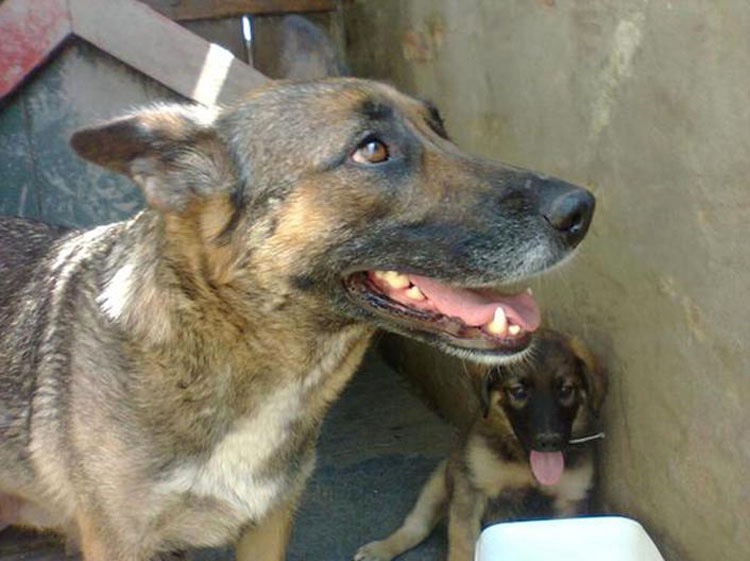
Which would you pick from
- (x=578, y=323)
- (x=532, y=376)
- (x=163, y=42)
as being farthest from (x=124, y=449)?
(x=163, y=42)

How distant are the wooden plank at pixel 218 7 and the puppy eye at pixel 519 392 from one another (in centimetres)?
306

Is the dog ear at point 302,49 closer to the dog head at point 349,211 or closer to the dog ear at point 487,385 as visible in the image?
the dog ear at point 487,385

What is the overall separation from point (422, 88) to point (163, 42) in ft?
3.90

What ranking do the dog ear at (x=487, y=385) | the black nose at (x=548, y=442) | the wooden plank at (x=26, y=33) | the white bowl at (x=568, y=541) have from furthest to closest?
1. the wooden plank at (x=26, y=33)
2. the dog ear at (x=487, y=385)
3. the black nose at (x=548, y=442)
4. the white bowl at (x=568, y=541)

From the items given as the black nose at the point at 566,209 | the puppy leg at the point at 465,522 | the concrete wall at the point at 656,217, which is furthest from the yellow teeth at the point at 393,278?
the puppy leg at the point at 465,522

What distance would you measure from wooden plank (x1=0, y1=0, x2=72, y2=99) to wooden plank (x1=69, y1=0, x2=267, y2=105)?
0.10 metres

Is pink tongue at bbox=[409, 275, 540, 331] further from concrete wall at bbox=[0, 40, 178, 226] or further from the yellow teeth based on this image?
concrete wall at bbox=[0, 40, 178, 226]

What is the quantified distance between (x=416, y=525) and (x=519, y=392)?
2.63ft

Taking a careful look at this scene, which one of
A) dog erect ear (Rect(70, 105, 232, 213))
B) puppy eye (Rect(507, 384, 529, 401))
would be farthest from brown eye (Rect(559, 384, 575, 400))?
dog erect ear (Rect(70, 105, 232, 213))

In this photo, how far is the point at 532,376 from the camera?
343 centimetres

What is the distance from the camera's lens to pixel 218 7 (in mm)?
5613

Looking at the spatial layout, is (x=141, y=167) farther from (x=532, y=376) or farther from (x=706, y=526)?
(x=706, y=526)

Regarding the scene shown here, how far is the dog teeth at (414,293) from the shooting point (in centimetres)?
257

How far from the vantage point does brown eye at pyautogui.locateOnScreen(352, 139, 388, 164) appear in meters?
2.51
